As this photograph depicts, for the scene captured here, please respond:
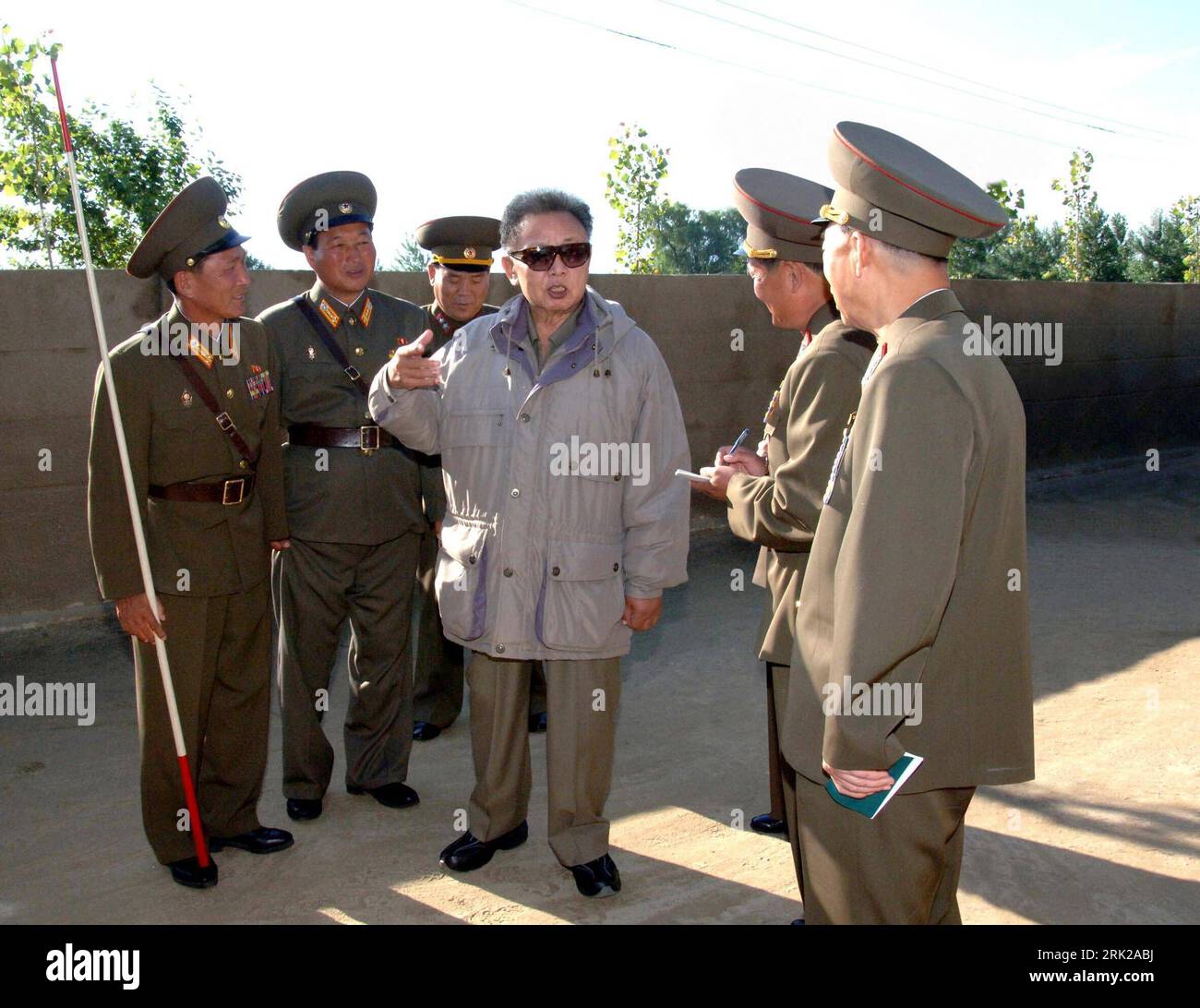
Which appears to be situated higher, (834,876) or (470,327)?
(470,327)

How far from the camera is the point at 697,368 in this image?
8656mm

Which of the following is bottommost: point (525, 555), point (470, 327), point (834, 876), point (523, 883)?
point (523, 883)

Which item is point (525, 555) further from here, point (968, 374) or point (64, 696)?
point (64, 696)

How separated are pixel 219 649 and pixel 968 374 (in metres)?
2.59

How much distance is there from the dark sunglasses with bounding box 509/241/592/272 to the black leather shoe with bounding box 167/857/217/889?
203cm

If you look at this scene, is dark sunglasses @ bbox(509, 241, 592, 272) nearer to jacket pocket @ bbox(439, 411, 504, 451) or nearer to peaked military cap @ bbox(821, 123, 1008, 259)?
jacket pocket @ bbox(439, 411, 504, 451)

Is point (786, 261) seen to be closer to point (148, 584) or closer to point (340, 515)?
point (340, 515)

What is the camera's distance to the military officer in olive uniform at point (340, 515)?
4121mm

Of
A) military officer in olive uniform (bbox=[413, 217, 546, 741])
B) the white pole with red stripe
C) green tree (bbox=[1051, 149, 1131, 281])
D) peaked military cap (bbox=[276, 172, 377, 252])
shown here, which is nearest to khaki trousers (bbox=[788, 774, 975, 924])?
the white pole with red stripe

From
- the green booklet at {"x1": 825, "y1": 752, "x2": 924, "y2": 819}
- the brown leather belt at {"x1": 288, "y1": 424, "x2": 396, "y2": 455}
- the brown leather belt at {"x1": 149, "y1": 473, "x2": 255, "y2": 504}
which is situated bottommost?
the green booklet at {"x1": 825, "y1": 752, "x2": 924, "y2": 819}

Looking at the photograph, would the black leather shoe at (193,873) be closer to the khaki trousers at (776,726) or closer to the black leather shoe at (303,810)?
the black leather shoe at (303,810)

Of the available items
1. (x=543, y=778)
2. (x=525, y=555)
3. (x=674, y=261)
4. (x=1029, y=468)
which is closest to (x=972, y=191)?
(x=525, y=555)

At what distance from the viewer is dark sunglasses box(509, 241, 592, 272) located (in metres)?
3.35

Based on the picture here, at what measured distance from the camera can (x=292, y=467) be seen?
4152mm
